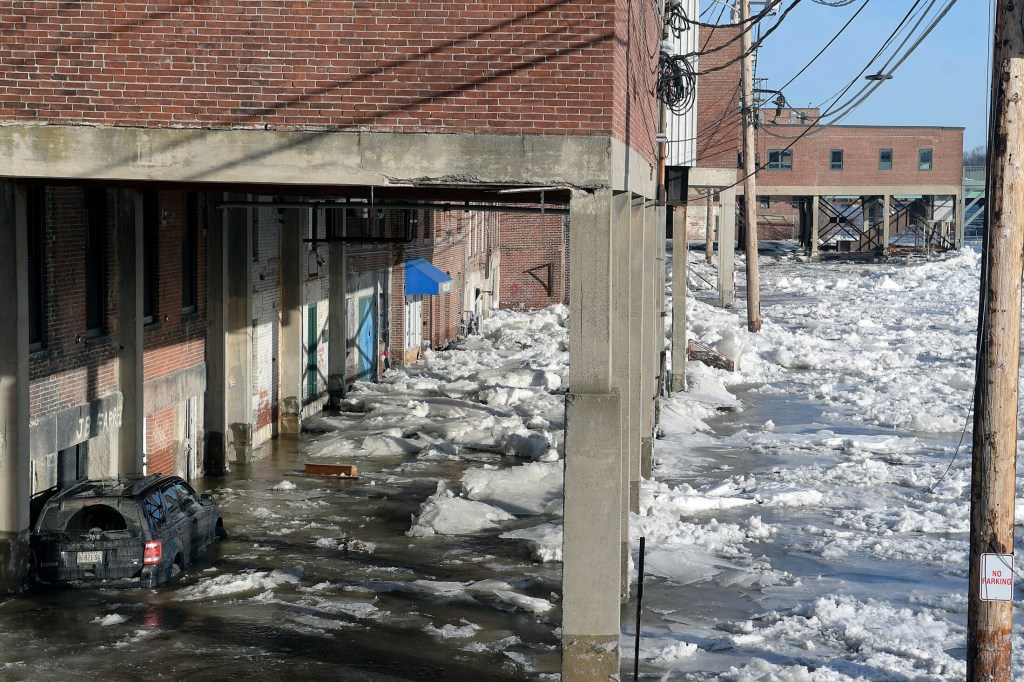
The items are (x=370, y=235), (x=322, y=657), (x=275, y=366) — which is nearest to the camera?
(x=322, y=657)

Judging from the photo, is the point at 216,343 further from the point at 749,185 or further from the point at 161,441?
the point at 749,185

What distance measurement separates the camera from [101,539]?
1497 cm

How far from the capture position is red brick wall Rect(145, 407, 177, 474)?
20250 mm

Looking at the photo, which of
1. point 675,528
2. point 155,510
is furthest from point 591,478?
point 675,528

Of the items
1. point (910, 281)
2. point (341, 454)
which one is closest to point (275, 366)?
point (341, 454)

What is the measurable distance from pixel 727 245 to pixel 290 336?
28204 mm

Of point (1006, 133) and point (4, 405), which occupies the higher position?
point (1006, 133)

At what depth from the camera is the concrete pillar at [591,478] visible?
11562 mm

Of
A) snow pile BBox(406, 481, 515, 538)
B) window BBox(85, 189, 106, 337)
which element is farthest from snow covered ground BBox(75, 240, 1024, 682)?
window BBox(85, 189, 106, 337)

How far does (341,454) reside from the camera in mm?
25047

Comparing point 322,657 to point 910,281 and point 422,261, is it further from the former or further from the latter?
point 910,281

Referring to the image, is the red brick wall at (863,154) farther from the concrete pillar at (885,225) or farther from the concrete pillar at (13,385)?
the concrete pillar at (13,385)

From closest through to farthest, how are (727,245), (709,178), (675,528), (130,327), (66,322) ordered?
(66,322) < (130,327) < (675,528) < (709,178) < (727,245)

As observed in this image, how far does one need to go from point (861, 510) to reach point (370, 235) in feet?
58.5
